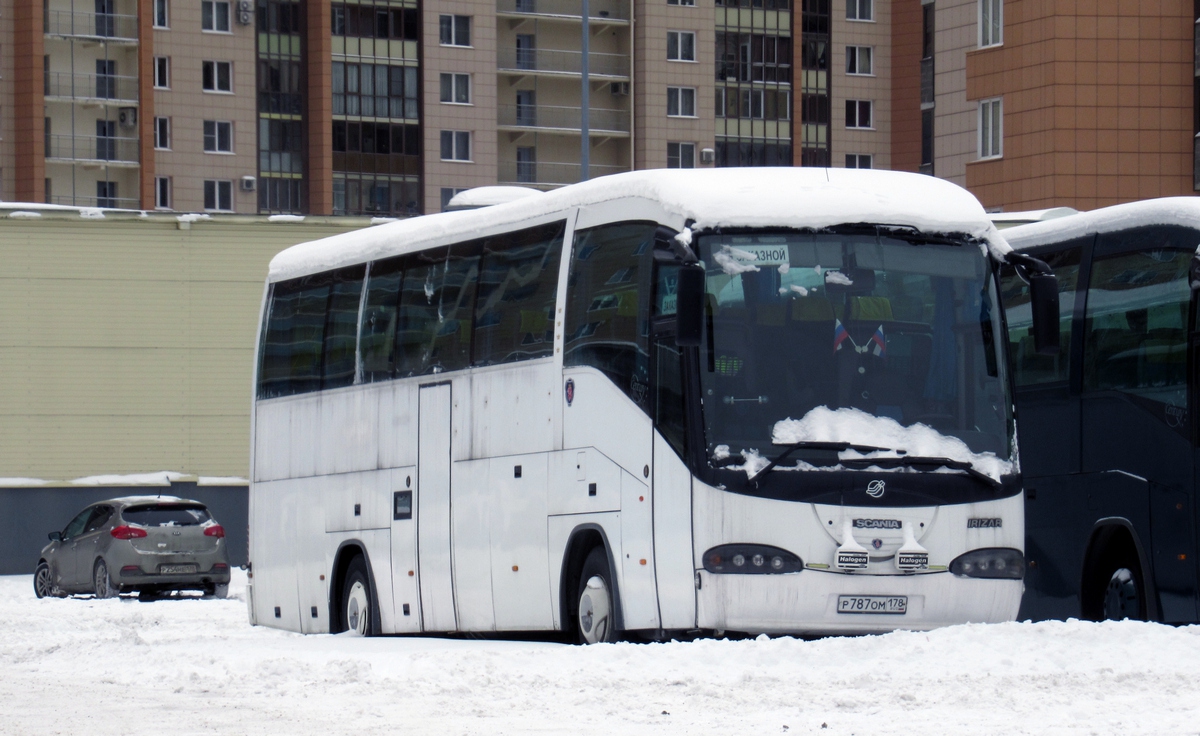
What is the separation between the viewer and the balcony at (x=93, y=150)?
7675 cm

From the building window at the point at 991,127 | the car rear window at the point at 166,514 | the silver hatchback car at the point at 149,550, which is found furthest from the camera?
the building window at the point at 991,127

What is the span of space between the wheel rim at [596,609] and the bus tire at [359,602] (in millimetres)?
3847

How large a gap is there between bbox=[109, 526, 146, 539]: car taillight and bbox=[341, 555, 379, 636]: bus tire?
36.0ft

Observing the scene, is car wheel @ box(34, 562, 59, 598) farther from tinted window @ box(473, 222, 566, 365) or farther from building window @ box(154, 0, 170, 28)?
building window @ box(154, 0, 170, 28)

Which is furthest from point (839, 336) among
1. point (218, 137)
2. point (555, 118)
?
point (555, 118)

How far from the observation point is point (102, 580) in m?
29.0

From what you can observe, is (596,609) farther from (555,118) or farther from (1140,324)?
(555,118)

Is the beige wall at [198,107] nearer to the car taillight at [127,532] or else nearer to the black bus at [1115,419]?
the car taillight at [127,532]

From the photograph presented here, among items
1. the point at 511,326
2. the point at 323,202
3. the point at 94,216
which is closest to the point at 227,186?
the point at 323,202

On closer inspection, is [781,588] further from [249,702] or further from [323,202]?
[323,202]

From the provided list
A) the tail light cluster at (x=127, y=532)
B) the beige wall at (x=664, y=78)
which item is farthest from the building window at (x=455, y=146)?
the tail light cluster at (x=127, y=532)

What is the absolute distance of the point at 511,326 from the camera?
50.9 ft

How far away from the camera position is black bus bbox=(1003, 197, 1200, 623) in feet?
47.6

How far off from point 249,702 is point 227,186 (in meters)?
70.7
